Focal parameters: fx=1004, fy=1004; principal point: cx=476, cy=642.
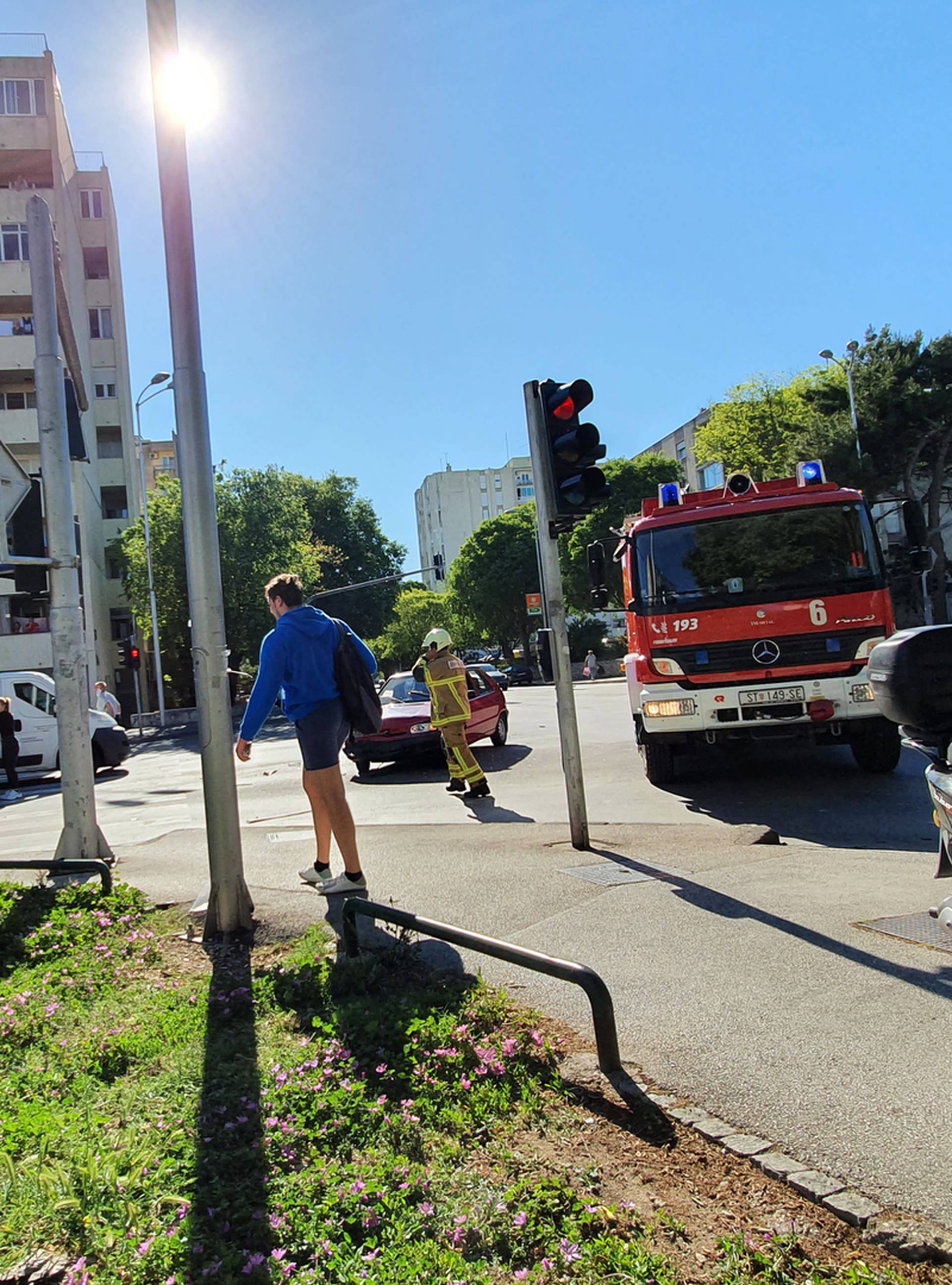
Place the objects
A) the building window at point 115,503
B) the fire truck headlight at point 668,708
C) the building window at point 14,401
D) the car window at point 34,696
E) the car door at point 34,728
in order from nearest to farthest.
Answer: the fire truck headlight at point 668,708 → the car door at point 34,728 → the car window at point 34,696 → the building window at point 14,401 → the building window at point 115,503

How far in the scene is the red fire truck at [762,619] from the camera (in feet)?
29.8

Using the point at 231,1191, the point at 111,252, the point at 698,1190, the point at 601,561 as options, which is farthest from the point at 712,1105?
the point at 111,252

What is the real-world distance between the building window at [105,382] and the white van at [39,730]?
3651cm

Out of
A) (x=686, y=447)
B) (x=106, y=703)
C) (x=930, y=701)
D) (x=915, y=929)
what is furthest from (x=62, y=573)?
(x=686, y=447)

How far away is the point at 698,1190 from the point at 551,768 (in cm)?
1093

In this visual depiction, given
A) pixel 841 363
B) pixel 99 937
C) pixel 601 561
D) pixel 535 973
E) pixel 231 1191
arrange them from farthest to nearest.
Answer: pixel 841 363 → pixel 601 561 → pixel 99 937 → pixel 535 973 → pixel 231 1191

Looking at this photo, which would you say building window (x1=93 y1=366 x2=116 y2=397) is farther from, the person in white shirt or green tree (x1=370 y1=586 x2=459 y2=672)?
green tree (x1=370 y1=586 x2=459 y2=672)

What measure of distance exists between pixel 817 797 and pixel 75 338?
4322 cm

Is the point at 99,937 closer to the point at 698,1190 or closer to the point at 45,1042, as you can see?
the point at 45,1042

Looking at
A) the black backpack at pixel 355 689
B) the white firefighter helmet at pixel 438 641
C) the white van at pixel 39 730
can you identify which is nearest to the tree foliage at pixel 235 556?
the white van at pixel 39 730

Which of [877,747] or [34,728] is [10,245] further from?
[877,747]

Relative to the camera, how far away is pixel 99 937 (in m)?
5.37

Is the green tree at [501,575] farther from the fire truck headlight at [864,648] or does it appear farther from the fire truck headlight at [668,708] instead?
the fire truck headlight at [864,648]

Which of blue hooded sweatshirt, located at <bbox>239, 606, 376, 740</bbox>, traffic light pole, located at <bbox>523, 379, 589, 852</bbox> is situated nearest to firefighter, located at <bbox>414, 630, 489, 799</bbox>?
traffic light pole, located at <bbox>523, 379, 589, 852</bbox>
